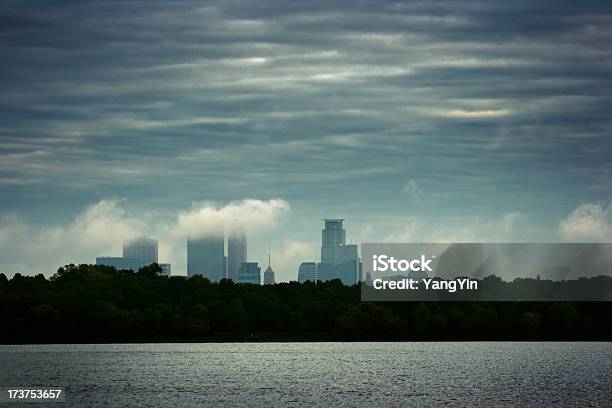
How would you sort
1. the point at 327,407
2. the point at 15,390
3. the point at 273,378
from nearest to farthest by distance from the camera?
the point at 327,407 → the point at 15,390 → the point at 273,378

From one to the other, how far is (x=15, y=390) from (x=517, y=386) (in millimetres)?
73954

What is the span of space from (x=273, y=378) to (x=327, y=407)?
53179 mm

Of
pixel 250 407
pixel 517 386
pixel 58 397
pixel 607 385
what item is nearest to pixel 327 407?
pixel 250 407

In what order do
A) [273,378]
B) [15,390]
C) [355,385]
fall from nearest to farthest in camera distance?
[15,390] → [355,385] → [273,378]

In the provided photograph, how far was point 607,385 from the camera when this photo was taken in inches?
6742

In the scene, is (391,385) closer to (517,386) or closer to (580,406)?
(517,386)

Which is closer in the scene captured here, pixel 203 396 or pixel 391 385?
pixel 203 396

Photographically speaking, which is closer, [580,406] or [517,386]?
[580,406]

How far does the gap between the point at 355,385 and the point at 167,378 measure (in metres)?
35.0

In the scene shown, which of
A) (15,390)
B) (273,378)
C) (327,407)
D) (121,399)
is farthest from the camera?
(273,378)

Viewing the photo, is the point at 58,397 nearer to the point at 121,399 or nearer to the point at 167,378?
the point at 121,399

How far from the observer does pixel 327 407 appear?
431 feet

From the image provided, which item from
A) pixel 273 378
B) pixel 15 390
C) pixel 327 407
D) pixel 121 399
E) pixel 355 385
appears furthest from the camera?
pixel 273 378

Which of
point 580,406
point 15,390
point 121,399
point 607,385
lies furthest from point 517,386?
point 15,390
